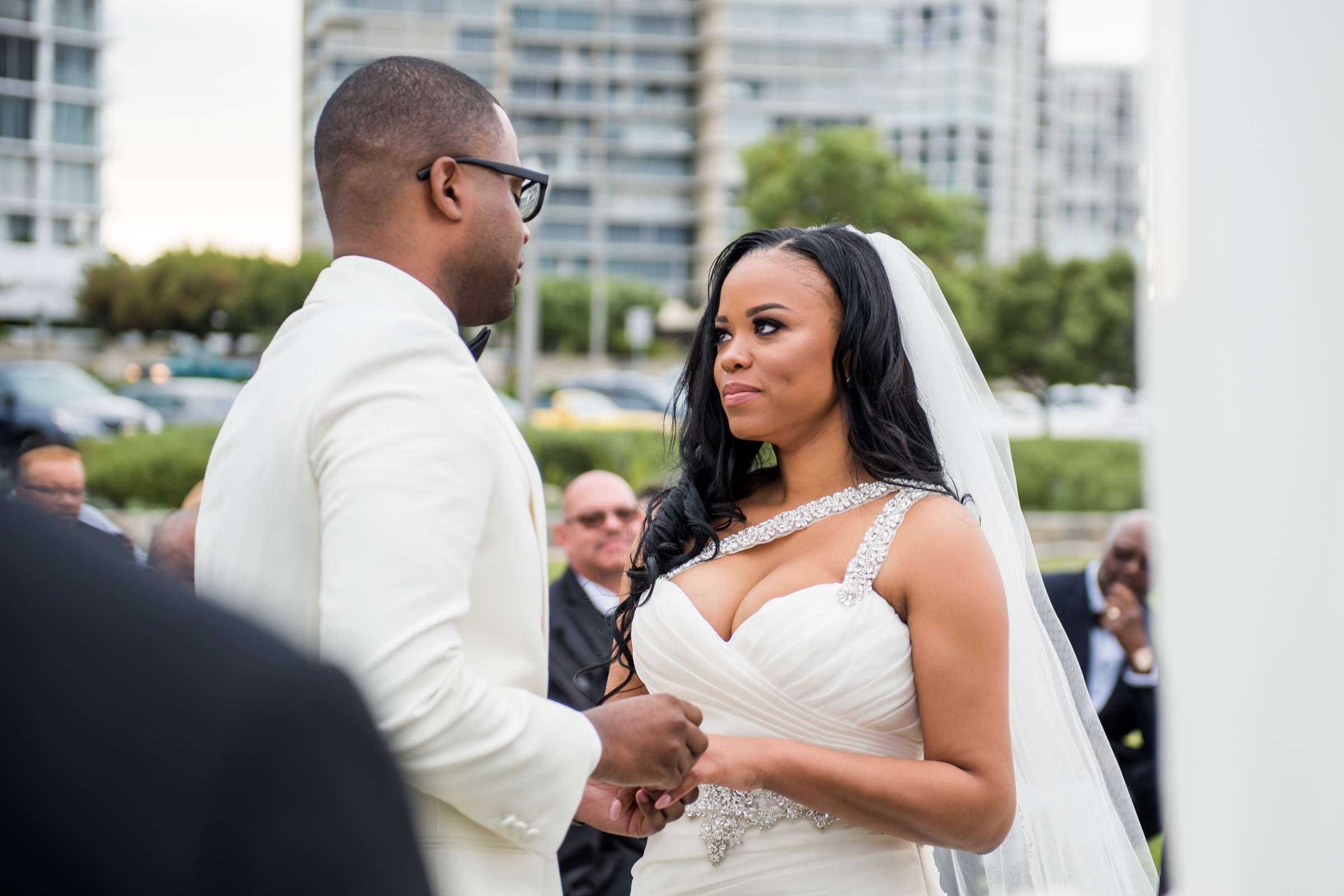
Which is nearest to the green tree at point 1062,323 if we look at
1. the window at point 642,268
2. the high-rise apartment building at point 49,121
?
the high-rise apartment building at point 49,121

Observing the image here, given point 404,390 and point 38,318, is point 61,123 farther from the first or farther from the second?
point 404,390

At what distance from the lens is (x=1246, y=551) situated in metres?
1.63

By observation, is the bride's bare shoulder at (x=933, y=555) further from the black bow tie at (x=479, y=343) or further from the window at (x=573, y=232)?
A: the window at (x=573, y=232)

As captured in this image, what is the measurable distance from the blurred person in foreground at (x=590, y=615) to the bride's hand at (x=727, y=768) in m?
1.87

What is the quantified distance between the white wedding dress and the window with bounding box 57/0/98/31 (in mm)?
67782

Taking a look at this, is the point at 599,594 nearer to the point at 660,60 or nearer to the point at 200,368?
the point at 200,368

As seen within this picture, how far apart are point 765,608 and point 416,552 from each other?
111 cm

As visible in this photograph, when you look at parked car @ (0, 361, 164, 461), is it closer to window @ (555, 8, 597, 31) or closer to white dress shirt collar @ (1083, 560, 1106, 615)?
white dress shirt collar @ (1083, 560, 1106, 615)

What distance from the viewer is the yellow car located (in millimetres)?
22625

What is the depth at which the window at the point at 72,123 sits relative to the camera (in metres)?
61.0

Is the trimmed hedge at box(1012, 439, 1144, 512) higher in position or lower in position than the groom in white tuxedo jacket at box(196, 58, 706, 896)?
lower

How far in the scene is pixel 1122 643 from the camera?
5.08m

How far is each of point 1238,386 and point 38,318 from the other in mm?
55412

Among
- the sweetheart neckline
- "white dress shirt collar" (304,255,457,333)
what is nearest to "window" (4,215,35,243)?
the sweetheart neckline
